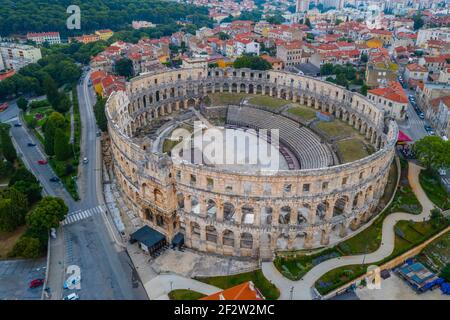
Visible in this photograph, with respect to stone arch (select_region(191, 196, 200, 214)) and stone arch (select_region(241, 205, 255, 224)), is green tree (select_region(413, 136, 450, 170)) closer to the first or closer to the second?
stone arch (select_region(241, 205, 255, 224))

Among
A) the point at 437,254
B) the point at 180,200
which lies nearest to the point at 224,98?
the point at 180,200

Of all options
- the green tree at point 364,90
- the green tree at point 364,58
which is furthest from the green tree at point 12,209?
the green tree at point 364,58

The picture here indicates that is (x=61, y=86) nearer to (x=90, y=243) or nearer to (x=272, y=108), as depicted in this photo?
(x=272, y=108)

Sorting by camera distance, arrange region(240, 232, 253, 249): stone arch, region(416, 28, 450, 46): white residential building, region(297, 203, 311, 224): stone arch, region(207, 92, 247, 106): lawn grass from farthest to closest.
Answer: region(416, 28, 450, 46): white residential building → region(207, 92, 247, 106): lawn grass → region(297, 203, 311, 224): stone arch → region(240, 232, 253, 249): stone arch

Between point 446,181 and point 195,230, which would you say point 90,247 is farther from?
→ point 446,181

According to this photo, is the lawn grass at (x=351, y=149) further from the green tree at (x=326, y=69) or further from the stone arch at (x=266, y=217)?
the green tree at (x=326, y=69)

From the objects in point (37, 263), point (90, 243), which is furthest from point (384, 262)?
point (37, 263)

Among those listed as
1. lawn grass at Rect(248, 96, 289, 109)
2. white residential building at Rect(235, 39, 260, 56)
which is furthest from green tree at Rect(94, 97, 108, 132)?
white residential building at Rect(235, 39, 260, 56)
